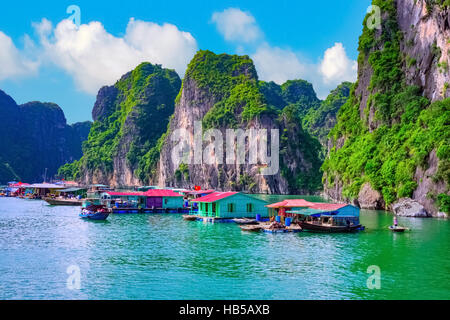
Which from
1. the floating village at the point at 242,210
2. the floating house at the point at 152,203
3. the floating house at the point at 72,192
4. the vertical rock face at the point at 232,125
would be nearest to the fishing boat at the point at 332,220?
the floating village at the point at 242,210

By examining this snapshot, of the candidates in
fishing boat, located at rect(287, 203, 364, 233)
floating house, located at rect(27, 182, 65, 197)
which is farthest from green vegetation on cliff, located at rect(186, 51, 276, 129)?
fishing boat, located at rect(287, 203, 364, 233)

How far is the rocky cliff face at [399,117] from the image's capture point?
59594mm

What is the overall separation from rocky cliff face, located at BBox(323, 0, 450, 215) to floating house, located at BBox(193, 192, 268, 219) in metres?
20.4

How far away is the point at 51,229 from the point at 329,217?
27057 millimetres

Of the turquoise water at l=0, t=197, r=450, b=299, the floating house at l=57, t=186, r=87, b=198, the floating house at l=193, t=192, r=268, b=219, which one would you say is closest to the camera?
the turquoise water at l=0, t=197, r=450, b=299

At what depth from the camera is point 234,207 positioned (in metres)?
54.3

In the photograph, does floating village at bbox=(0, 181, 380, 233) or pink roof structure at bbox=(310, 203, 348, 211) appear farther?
pink roof structure at bbox=(310, 203, 348, 211)

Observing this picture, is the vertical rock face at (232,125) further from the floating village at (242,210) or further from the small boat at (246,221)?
the small boat at (246,221)

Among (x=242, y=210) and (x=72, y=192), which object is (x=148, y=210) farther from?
(x=72, y=192)

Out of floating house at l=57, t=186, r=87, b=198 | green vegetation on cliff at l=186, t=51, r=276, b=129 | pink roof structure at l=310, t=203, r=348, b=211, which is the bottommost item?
pink roof structure at l=310, t=203, r=348, b=211

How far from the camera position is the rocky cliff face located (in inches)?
2346

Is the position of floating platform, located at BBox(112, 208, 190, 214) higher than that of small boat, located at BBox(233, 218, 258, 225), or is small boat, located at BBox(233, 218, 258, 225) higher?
floating platform, located at BBox(112, 208, 190, 214)

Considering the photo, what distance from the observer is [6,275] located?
24.7 metres

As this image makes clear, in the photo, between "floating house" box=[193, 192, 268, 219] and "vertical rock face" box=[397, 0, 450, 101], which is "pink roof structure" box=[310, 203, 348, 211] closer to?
"floating house" box=[193, 192, 268, 219]
